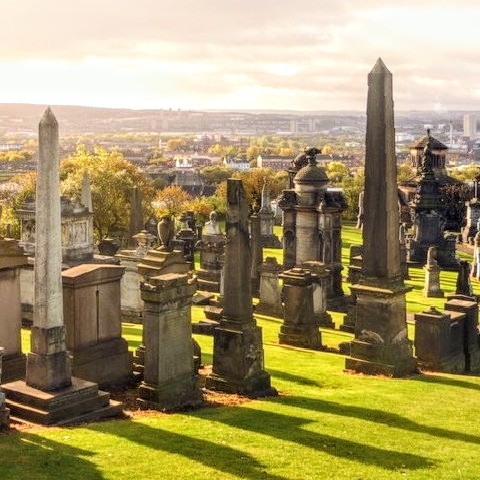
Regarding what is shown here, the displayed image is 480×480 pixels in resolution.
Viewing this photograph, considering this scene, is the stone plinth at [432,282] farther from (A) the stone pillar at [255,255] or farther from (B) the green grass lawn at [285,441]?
(B) the green grass lawn at [285,441]

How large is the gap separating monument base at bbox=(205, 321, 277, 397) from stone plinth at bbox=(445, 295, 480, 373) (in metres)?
5.84

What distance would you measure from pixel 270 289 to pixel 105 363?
10.7m

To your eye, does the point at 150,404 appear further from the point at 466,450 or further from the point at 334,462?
the point at 466,450

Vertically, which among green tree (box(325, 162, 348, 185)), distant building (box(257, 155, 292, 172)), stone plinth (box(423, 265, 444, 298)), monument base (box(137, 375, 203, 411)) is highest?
distant building (box(257, 155, 292, 172))

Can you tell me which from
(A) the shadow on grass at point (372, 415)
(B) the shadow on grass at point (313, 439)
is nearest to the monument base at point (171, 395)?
(B) the shadow on grass at point (313, 439)

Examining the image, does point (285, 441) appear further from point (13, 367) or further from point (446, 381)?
point (446, 381)

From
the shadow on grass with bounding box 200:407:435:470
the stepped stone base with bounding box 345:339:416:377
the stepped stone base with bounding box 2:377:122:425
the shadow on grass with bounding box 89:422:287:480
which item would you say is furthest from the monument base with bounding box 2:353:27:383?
the stepped stone base with bounding box 345:339:416:377

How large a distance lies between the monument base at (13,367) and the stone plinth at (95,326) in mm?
934

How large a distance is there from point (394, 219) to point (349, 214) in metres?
55.5

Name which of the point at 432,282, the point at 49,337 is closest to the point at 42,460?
the point at 49,337

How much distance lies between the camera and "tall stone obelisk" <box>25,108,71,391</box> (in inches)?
407

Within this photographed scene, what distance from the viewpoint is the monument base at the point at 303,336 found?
17844mm

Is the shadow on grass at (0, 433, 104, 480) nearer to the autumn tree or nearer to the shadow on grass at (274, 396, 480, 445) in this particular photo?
the shadow on grass at (274, 396, 480, 445)

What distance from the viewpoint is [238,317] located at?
41.6 ft
